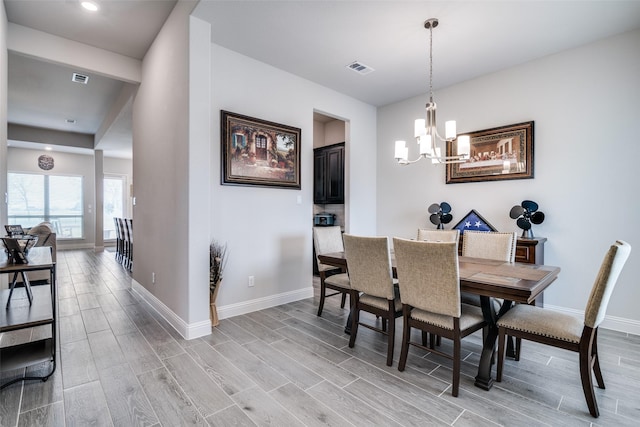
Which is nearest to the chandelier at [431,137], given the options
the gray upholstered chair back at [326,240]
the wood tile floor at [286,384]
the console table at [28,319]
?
the gray upholstered chair back at [326,240]

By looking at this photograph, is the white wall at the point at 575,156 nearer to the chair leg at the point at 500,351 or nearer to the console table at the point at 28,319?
the chair leg at the point at 500,351

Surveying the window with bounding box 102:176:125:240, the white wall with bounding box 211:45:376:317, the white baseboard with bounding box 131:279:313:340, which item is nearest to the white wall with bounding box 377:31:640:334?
the white wall with bounding box 211:45:376:317

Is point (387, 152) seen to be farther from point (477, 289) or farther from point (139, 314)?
point (139, 314)

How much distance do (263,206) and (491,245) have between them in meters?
2.42

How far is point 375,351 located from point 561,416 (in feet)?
3.91

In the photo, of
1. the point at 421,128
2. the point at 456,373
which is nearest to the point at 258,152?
the point at 421,128

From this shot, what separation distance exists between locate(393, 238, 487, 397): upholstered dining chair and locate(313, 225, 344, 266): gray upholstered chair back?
1.32 metres

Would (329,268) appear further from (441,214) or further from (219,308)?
(441,214)

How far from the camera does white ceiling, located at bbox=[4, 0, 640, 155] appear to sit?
2586 millimetres

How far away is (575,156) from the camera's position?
324 centimetres

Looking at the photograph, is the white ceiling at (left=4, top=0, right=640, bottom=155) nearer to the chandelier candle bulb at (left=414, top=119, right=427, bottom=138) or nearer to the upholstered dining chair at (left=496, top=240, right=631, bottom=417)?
the chandelier candle bulb at (left=414, top=119, right=427, bottom=138)

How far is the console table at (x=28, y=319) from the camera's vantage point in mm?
1846

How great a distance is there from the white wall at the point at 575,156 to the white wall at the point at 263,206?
6.69ft

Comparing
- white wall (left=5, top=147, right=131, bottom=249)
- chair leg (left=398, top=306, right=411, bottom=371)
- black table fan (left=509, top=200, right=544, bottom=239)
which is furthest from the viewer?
white wall (left=5, top=147, right=131, bottom=249)
